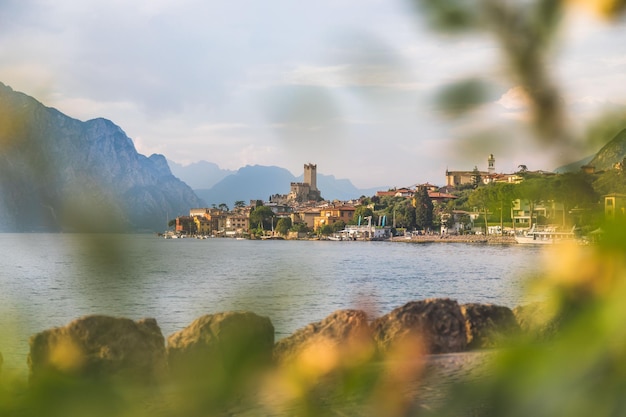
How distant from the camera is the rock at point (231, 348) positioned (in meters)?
0.57

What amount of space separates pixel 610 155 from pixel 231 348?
468 millimetres

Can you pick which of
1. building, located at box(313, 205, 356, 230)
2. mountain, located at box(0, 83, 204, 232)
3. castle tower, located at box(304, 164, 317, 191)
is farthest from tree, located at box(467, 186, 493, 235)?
mountain, located at box(0, 83, 204, 232)

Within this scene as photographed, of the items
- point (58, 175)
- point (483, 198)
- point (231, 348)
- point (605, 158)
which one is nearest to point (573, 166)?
point (605, 158)

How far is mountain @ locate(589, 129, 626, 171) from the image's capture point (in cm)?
68

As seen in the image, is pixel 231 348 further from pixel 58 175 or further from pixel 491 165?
pixel 491 165

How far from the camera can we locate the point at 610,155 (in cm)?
68

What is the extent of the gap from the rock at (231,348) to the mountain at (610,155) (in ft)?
1.35

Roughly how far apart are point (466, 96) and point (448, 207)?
893 mm

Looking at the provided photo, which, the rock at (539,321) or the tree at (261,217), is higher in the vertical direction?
the tree at (261,217)

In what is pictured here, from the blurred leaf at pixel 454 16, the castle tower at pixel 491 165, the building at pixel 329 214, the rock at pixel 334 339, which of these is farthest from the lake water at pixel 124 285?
the building at pixel 329 214

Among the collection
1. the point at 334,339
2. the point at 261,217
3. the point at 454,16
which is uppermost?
the point at 454,16

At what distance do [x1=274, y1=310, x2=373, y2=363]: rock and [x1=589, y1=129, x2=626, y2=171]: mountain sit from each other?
33cm

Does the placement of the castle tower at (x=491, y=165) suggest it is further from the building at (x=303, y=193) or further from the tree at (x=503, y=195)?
the building at (x=303, y=193)

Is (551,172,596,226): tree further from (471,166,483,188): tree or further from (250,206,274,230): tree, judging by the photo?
(250,206,274,230): tree
